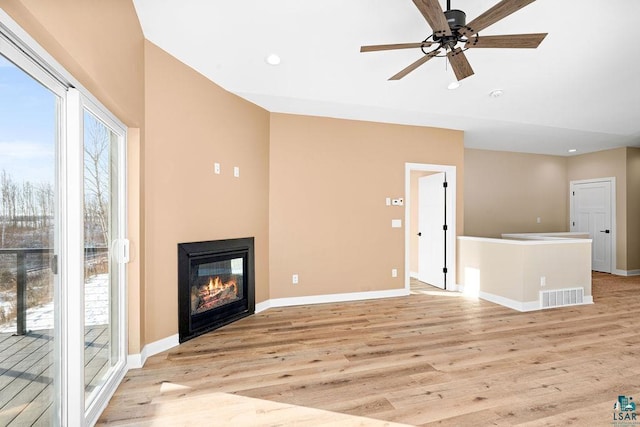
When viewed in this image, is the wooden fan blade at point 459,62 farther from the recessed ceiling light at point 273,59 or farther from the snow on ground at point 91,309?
the snow on ground at point 91,309

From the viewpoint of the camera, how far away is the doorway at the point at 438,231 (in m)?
4.89

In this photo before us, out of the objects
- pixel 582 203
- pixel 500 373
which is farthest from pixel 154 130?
pixel 582 203

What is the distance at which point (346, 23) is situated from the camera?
8.88ft

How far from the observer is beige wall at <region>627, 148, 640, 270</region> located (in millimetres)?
6320

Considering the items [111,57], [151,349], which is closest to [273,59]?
[111,57]

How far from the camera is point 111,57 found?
1964 millimetres

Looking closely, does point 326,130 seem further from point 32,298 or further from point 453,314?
point 32,298

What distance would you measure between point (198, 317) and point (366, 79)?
10.6 feet

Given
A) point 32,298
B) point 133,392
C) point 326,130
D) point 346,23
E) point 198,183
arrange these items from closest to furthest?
point 32,298 < point 133,392 < point 346,23 < point 198,183 < point 326,130

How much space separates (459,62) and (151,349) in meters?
3.62

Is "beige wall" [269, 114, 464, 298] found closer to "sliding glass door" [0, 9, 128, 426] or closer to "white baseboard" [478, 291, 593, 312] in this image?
"white baseboard" [478, 291, 593, 312]

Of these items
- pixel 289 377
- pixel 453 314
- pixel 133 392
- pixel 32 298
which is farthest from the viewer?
pixel 453 314

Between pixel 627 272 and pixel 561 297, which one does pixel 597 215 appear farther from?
pixel 561 297

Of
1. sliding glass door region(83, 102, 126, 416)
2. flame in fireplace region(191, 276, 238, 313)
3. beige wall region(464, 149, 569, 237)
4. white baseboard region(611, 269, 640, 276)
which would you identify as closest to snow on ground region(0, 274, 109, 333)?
sliding glass door region(83, 102, 126, 416)
